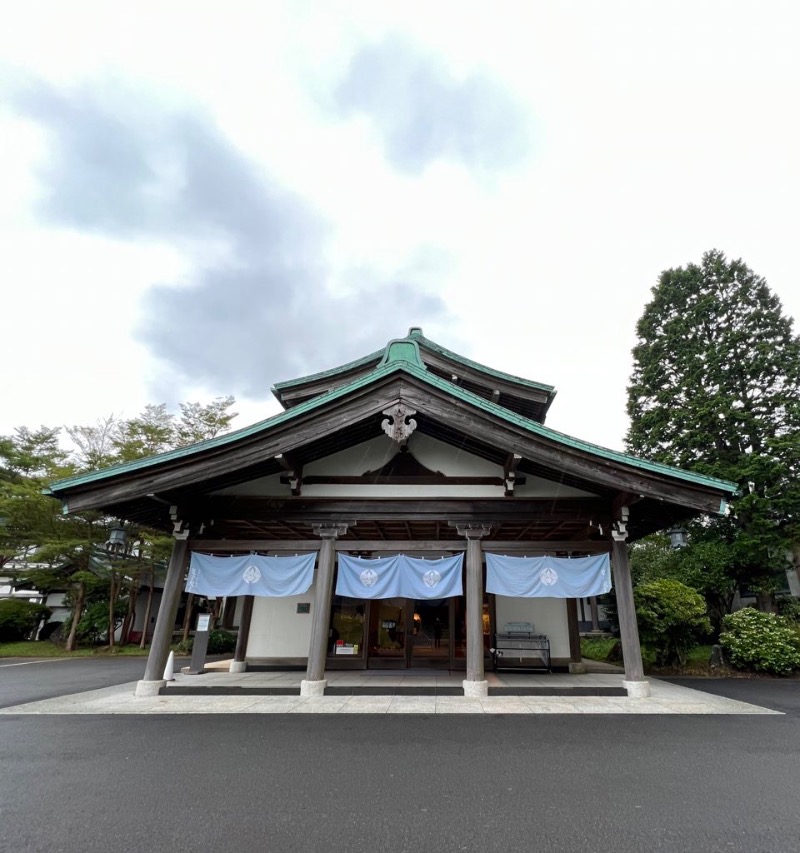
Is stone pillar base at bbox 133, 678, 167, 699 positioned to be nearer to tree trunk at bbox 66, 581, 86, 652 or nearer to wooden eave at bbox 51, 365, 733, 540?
wooden eave at bbox 51, 365, 733, 540

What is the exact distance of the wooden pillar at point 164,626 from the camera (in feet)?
27.0

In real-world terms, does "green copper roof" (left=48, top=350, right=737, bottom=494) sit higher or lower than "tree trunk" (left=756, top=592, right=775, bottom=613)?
higher

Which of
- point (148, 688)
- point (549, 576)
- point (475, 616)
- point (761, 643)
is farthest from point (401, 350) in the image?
point (761, 643)

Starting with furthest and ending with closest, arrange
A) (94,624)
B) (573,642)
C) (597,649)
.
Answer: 1. (94,624)
2. (597,649)
3. (573,642)

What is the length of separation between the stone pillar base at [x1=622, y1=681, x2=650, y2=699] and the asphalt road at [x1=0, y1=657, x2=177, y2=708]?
11307mm

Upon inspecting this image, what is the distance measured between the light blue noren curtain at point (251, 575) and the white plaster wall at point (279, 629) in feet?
13.1

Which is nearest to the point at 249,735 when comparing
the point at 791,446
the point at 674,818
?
the point at 674,818

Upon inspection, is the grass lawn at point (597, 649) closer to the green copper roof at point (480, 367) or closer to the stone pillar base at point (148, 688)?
the green copper roof at point (480, 367)

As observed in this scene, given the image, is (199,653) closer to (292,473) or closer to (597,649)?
(292,473)

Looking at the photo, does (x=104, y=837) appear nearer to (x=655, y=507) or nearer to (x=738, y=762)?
(x=738, y=762)

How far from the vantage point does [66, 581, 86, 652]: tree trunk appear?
64.8 feet

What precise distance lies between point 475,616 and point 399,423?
3885 millimetres

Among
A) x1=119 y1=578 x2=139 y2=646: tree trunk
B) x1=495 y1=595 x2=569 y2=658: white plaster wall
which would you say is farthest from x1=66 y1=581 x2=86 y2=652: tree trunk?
x1=495 y1=595 x2=569 y2=658: white plaster wall

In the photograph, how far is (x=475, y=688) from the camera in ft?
26.3
